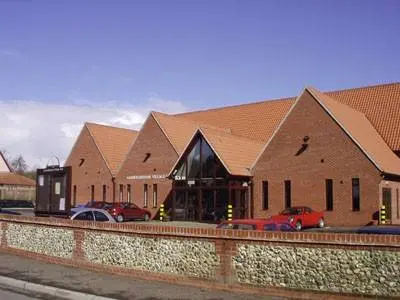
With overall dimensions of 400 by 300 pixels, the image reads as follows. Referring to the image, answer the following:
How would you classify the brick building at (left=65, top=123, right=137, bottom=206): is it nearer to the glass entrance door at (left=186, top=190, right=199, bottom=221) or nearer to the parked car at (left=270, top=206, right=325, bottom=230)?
the glass entrance door at (left=186, top=190, right=199, bottom=221)

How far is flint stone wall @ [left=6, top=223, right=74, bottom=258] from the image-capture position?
15211 mm

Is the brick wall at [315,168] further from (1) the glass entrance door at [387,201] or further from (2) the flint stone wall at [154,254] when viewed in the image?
(2) the flint stone wall at [154,254]

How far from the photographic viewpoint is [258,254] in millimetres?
10875

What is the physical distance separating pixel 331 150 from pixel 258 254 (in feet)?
78.4

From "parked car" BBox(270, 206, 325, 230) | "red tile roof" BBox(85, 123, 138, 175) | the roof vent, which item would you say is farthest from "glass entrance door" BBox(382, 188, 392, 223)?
"red tile roof" BBox(85, 123, 138, 175)

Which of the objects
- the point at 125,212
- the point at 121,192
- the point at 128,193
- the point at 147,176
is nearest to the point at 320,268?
the point at 125,212

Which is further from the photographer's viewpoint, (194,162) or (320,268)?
(194,162)

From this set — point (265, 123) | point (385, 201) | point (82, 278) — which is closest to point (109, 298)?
point (82, 278)

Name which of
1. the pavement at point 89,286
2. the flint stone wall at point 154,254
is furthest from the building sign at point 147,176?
the flint stone wall at point 154,254

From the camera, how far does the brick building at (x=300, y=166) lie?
3231 centimetres

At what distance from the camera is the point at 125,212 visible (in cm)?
3906

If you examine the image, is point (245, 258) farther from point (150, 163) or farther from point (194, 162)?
point (150, 163)

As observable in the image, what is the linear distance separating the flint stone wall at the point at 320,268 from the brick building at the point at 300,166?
2204 centimetres

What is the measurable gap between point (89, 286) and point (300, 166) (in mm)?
24918
